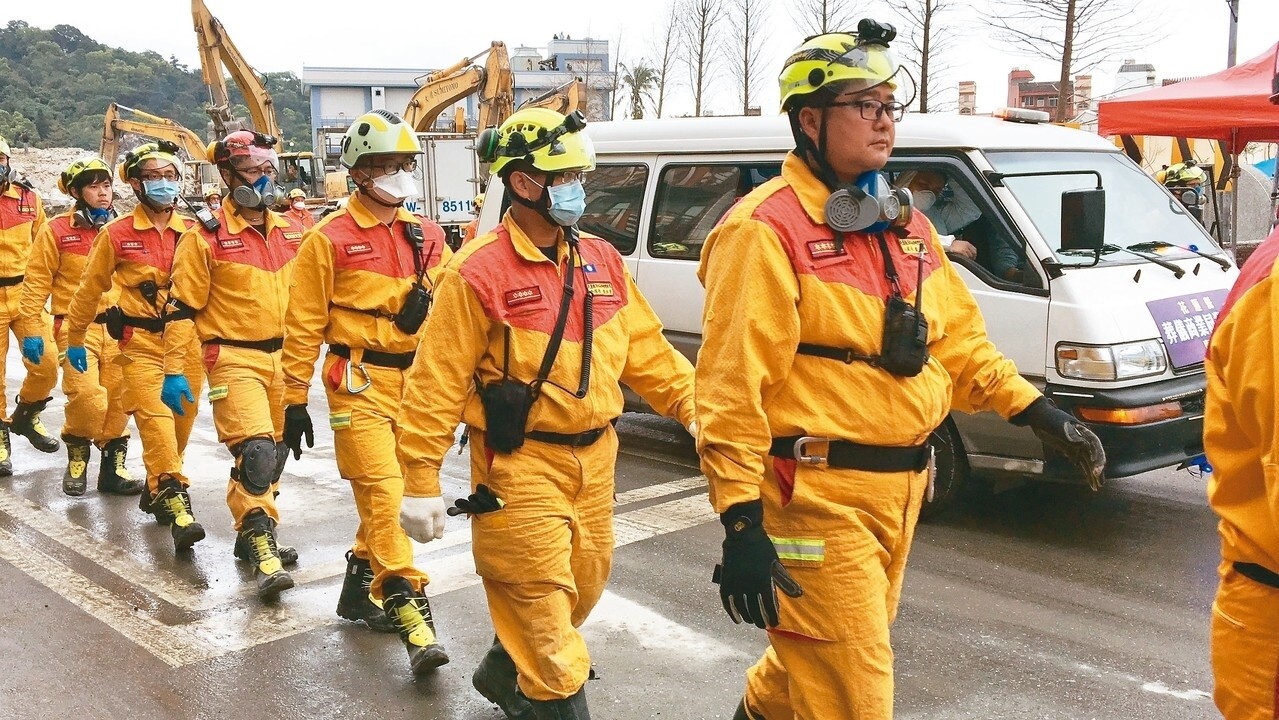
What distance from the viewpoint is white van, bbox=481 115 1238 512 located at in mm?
5902

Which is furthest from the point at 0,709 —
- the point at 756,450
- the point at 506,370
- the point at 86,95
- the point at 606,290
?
the point at 86,95

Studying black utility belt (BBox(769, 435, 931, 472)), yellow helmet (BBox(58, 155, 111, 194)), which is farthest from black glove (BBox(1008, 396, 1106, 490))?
yellow helmet (BBox(58, 155, 111, 194))

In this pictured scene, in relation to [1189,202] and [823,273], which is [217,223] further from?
[1189,202]

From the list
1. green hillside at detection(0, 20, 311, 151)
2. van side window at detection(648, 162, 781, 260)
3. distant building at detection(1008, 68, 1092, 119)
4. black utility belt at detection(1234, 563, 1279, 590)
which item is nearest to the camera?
black utility belt at detection(1234, 563, 1279, 590)

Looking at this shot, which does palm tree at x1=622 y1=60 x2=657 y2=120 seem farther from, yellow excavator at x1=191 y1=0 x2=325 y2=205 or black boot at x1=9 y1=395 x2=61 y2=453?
black boot at x1=9 y1=395 x2=61 y2=453

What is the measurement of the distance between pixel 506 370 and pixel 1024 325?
3.56 metres

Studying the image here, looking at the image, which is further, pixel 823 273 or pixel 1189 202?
pixel 1189 202

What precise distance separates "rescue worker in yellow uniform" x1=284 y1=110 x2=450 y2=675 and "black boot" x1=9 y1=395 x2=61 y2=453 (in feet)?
15.7

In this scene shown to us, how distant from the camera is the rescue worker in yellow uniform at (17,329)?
862 cm

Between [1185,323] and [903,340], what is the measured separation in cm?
398

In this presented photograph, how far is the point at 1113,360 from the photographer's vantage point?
587 centimetres

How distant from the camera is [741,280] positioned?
2.81m

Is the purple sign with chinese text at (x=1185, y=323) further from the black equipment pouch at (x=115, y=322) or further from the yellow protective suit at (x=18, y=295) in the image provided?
the yellow protective suit at (x=18, y=295)

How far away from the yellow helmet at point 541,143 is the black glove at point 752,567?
61.6 inches
